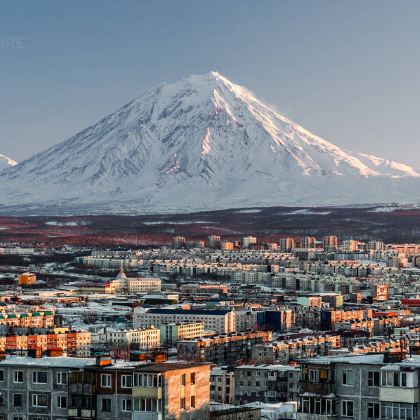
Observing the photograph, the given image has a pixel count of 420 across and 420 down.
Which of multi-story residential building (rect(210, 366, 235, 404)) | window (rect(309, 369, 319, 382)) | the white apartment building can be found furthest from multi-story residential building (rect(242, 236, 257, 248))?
window (rect(309, 369, 319, 382))

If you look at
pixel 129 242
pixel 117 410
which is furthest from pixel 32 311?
pixel 129 242

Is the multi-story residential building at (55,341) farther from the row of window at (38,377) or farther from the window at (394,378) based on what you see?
the window at (394,378)

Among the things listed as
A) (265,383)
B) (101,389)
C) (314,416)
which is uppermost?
(101,389)

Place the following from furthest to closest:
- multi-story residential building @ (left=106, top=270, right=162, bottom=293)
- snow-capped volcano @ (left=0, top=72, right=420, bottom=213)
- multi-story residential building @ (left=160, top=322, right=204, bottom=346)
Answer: snow-capped volcano @ (left=0, top=72, right=420, bottom=213) → multi-story residential building @ (left=106, top=270, right=162, bottom=293) → multi-story residential building @ (left=160, top=322, right=204, bottom=346)

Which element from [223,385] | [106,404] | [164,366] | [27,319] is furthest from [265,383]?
[27,319]

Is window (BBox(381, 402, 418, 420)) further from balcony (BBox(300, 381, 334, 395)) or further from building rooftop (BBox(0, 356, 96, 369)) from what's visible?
building rooftop (BBox(0, 356, 96, 369))

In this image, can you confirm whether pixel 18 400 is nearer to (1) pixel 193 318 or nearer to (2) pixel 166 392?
(2) pixel 166 392
